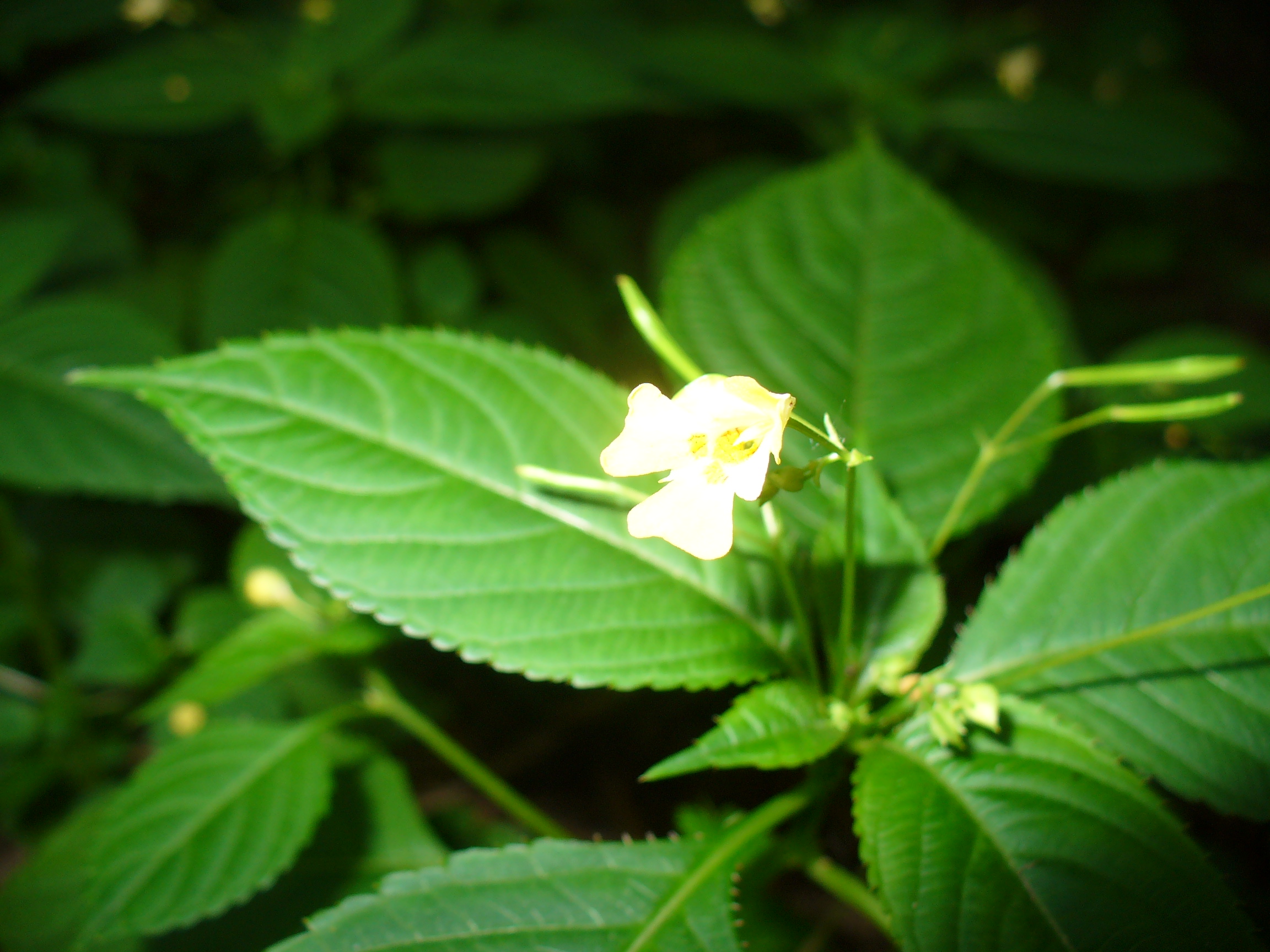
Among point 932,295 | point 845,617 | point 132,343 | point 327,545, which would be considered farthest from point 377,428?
point 132,343

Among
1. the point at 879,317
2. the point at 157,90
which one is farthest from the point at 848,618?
the point at 157,90

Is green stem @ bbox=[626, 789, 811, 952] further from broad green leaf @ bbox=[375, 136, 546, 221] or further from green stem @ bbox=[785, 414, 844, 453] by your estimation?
broad green leaf @ bbox=[375, 136, 546, 221]

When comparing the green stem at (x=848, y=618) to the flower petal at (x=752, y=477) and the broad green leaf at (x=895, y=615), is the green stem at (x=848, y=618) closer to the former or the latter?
the broad green leaf at (x=895, y=615)

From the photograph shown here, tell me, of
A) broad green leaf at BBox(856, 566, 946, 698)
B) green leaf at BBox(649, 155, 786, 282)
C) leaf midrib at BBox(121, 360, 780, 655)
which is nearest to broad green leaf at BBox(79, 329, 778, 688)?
leaf midrib at BBox(121, 360, 780, 655)

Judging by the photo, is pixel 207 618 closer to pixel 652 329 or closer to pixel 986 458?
pixel 652 329

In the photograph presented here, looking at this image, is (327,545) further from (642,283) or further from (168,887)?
(642,283)

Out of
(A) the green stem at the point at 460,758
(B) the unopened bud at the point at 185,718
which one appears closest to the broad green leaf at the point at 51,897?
(B) the unopened bud at the point at 185,718
